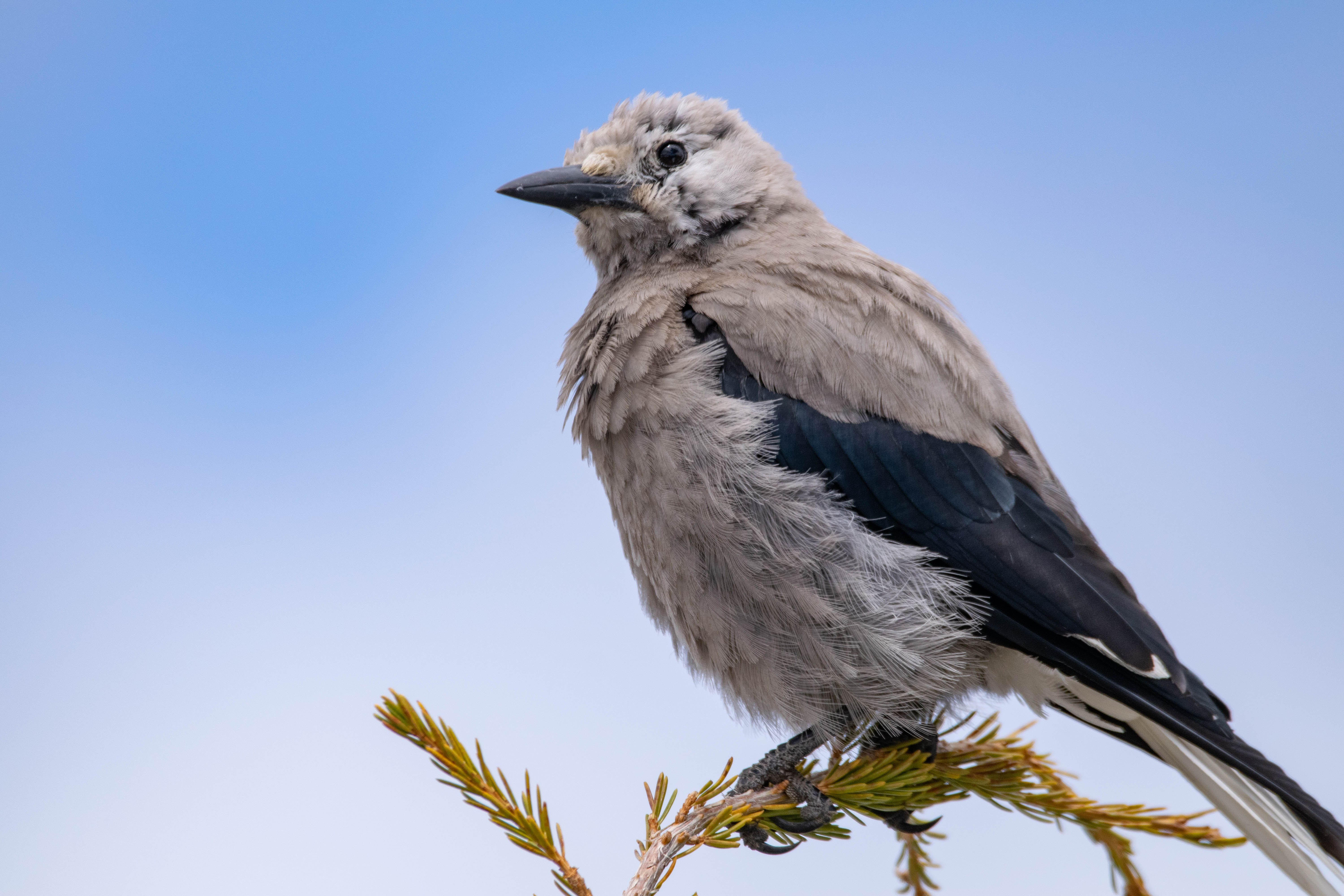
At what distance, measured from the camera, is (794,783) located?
225cm

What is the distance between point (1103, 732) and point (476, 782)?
1564 millimetres

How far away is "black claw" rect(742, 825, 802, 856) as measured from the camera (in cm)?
237

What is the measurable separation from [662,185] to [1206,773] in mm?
1942

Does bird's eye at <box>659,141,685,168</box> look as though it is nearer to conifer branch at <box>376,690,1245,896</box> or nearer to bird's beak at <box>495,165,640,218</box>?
bird's beak at <box>495,165,640,218</box>

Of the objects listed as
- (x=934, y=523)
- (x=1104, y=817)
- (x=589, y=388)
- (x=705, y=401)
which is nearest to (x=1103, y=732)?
(x=1104, y=817)

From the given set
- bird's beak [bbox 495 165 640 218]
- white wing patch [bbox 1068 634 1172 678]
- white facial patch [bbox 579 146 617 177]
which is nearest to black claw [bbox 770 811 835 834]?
white wing patch [bbox 1068 634 1172 678]

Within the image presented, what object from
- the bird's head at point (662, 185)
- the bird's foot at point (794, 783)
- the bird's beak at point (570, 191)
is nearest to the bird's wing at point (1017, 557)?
the bird's foot at point (794, 783)

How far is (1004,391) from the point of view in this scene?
2.67 meters

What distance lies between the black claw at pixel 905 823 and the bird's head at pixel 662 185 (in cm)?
148

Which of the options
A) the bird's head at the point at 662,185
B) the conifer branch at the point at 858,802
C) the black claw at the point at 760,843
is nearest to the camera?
the conifer branch at the point at 858,802

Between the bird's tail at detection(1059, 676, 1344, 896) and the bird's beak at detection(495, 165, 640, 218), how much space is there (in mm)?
1649

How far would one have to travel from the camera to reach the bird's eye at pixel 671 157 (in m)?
2.97

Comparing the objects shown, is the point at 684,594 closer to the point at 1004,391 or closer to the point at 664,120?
the point at 1004,391

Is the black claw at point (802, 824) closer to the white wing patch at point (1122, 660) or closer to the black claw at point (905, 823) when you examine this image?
the black claw at point (905, 823)
